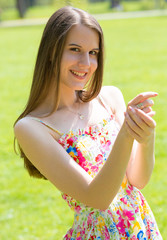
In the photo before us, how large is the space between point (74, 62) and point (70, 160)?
0.49 meters

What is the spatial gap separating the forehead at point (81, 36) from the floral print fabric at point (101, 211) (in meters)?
0.45

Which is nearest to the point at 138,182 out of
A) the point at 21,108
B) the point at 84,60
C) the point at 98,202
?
the point at 98,202

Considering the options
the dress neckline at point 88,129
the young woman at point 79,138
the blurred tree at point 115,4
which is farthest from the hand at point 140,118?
the blurred tree at point 115,4

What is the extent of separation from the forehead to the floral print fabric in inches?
17.9

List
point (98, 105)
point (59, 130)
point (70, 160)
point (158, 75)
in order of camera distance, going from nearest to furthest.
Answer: point (70, 160) → point (59, 130) → point (98, 105) → point (158, 75)

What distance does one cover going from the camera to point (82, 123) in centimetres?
243

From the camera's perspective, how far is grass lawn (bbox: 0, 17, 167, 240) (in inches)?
190

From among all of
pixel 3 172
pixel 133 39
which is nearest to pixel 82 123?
pixel 3 172

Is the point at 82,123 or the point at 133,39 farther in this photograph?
the point at 133,39

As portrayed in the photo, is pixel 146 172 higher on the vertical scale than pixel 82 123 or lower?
lower

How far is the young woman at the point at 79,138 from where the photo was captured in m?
2.16

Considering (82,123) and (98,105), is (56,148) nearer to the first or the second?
(82,123)

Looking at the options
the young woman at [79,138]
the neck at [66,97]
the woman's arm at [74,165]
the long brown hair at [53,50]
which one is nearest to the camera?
the woman's arm at [74,165]

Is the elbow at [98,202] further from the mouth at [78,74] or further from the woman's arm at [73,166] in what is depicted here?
the mouth at [78,74]
